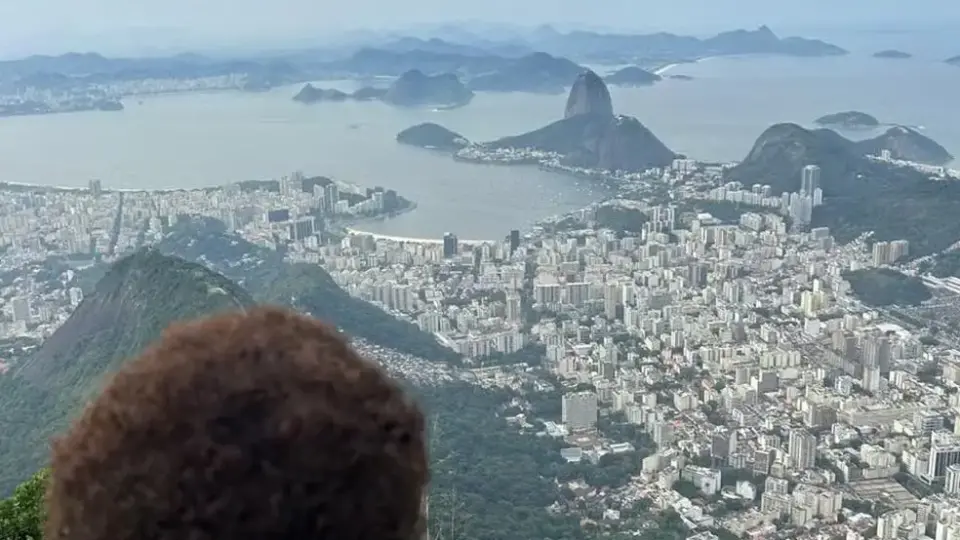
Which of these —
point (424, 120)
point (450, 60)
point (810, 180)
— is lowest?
point (810, 180)

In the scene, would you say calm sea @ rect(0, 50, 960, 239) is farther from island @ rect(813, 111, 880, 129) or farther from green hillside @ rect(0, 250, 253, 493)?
green hillside @ rect(0, 250, 253, 493)

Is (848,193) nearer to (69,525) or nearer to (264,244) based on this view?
(264,244)

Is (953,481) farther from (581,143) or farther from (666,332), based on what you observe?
(581,143)

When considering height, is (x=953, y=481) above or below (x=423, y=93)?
below

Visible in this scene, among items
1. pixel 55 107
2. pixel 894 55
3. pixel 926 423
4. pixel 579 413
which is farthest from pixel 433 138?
pixel 894 55

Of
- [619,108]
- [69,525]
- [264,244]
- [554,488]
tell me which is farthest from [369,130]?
[69,525]

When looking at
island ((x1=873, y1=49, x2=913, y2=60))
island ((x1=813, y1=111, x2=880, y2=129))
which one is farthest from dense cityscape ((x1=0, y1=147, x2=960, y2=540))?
island ((x1=873, y1=49, x2=913, y2=60))

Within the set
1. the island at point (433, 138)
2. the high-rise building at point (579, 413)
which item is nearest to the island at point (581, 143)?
the island at point (433, 138)
